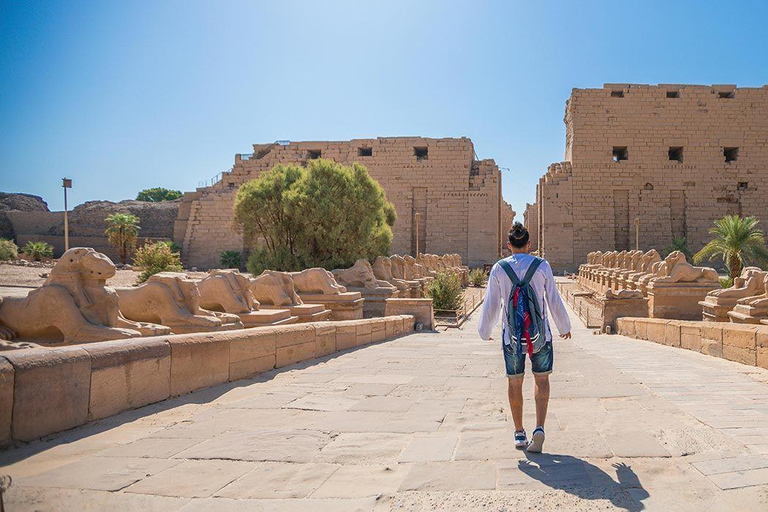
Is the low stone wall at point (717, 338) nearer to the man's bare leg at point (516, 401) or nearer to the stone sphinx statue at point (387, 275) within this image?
the man's bare leg at point (516, 401)

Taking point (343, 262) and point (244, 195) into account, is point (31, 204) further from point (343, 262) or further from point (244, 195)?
point (343, 262)

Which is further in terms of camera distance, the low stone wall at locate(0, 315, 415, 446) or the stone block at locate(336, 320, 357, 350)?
the stone block at locate(336, 320, 357, 350)

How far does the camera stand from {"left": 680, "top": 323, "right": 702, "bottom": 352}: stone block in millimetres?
7259

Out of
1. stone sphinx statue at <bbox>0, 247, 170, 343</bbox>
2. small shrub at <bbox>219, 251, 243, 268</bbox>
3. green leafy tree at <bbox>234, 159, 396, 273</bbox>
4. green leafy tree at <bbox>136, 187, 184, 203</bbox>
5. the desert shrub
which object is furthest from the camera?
green leafy tree at <bbox>136, 187, 184, 203</bbox>

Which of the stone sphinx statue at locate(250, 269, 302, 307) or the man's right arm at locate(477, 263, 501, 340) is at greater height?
the man's right arm at locate(477, 263, 501, 340)

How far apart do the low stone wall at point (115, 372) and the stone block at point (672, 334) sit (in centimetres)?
548

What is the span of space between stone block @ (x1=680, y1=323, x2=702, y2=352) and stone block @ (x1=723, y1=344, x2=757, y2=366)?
2.70ft

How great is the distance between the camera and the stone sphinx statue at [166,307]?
20.5 feet

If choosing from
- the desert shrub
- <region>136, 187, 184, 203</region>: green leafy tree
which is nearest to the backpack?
the desert shrub

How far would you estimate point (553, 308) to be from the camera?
320 cm

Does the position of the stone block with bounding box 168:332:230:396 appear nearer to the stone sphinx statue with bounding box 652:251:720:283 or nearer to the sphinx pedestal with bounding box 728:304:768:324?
the sphinx pedestal with bounding box 728:304:768:324

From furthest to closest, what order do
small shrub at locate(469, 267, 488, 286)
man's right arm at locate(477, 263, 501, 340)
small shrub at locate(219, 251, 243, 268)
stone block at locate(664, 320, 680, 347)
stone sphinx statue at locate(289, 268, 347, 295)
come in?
small shrub at locate(219, 251, 243, 268)
small shrub at locate(469, 267, 488, 286)
stone sphinx statue at locate(289, 268, 347, 295)
stone block at locate(664, 320, 680, 347)
man's right arm at locate(477, 263, 501, 340)

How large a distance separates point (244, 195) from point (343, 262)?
4.17 metres

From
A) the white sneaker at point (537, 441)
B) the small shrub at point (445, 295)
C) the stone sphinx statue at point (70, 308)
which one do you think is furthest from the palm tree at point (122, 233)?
the white sneaker at point (537, 441)
